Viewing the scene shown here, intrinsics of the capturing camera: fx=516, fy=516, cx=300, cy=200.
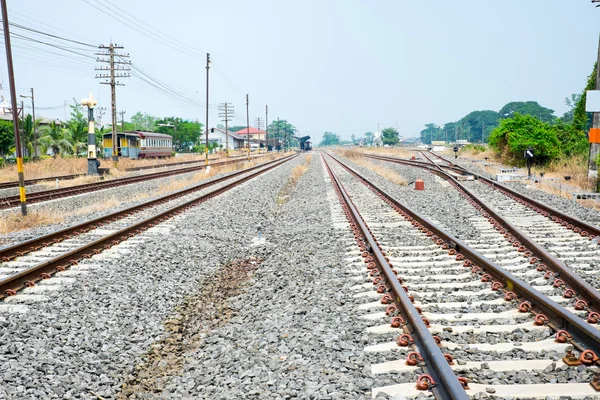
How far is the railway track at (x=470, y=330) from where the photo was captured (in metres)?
3.50

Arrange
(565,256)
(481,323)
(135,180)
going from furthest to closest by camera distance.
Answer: (135,180) → (565,256) → (481,323)

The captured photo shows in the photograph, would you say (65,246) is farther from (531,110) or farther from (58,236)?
(531,110)

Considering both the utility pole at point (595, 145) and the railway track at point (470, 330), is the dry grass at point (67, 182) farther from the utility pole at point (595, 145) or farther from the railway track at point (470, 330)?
the utility pole at point (595, 145)

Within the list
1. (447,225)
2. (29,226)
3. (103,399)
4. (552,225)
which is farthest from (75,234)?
(552,225)

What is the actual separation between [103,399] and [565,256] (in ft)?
20.7

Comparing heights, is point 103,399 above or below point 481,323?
below

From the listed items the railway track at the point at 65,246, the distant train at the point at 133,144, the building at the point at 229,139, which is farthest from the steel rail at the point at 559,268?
the building at the point at 229,139

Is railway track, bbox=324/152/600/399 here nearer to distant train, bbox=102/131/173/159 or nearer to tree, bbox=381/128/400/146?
distant train, bbox=102/131/173/159

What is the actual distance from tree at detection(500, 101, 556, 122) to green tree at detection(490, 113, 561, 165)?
377ft

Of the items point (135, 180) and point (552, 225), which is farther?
point (135, 180)

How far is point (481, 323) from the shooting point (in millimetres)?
4738

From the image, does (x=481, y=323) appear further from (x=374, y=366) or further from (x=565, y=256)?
(x=565, y=256)

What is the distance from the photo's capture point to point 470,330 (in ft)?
14.9

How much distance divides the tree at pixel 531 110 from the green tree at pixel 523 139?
115m
